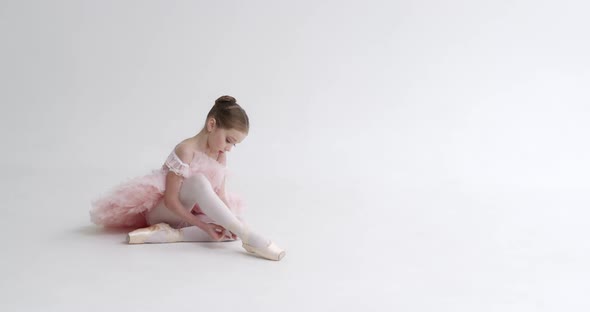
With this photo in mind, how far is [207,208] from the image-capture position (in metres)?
3.02

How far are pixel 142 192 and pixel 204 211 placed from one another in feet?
1.09

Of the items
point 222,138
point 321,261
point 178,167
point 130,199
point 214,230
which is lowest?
point 321,261

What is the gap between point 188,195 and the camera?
310 centimetres

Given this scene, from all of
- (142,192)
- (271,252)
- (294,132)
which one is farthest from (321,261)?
(294,132)

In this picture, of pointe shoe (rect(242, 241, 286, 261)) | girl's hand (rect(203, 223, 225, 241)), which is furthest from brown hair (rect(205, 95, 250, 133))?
pointe shoe (rect(242, 241, 286, 261))

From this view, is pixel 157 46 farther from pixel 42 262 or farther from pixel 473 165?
pixel 42 262

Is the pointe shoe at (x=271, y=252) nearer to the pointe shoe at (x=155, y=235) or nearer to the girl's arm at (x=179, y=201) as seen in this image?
the girl's arm at (x=179, y=201)

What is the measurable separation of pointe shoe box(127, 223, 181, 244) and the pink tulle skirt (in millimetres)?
147

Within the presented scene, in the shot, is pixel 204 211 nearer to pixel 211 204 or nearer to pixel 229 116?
pixel 211 204

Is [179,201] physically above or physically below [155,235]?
above

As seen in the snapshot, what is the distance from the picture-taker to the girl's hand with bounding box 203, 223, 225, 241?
3045mm

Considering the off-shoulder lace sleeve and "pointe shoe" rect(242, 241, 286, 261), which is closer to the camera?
"pointe shoe" rect(242, 241, 286, 261)

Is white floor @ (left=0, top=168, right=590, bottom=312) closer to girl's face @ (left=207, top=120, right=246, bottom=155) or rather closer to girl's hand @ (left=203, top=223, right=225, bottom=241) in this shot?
girl's hand @ (left=203, top=223, right=225, bottom=241)

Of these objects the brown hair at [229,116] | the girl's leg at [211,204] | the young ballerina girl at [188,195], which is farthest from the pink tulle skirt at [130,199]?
the brown hair at [229,116]
